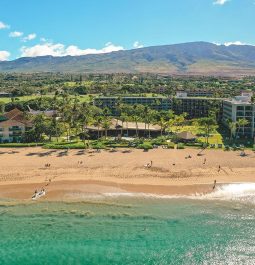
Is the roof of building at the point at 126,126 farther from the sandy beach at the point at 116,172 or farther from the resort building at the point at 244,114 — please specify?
the sandy beach at the point at 116,172

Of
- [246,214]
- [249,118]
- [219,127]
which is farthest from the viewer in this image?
[219,127]

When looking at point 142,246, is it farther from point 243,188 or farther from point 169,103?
point 169,103

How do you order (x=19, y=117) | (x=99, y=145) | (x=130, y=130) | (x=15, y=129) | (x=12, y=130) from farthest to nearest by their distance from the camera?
(x=130, y=130) < (x=19, y=117) < (x=15, y=129) < (x=12, y=130) < (x=99, y=145)

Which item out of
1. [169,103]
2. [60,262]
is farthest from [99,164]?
[169,103]

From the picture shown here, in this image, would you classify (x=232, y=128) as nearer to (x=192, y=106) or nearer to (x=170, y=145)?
(x=170, y=145)

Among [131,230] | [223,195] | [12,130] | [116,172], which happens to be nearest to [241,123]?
[116,172]

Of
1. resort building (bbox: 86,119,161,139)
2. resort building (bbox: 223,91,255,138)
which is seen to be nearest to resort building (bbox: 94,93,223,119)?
resort building (bbox: 223,91,255,138)

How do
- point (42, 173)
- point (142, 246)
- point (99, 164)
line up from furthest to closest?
point (99, 164)
point (42, 173)
point (142, 246)

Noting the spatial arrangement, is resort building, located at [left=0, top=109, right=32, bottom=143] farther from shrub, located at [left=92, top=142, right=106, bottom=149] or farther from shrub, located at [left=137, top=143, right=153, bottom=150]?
shrub, located at [left=137, top=143, right=153, bottom=150]
